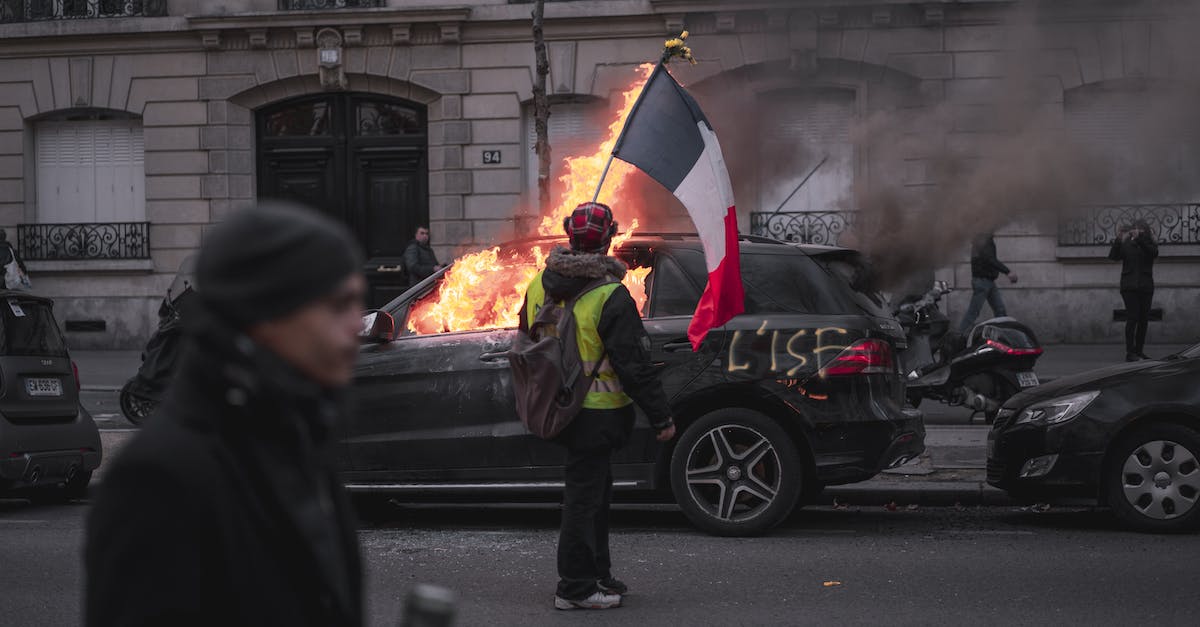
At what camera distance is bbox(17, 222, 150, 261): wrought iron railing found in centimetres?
2116

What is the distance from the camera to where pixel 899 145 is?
1220 centimetres

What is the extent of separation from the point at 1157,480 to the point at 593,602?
347 centimetres

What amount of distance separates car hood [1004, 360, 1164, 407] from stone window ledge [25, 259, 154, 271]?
1537cm

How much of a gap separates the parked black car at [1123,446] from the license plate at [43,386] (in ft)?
20.1

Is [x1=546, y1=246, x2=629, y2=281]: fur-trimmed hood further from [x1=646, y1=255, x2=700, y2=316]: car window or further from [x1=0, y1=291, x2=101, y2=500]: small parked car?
[x1=0, y1=291, x2=101, y2=500]: small parked car

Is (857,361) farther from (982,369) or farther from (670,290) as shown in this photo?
(982,369)

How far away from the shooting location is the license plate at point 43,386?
933cm

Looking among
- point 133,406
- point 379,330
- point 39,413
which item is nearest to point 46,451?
point 39,413

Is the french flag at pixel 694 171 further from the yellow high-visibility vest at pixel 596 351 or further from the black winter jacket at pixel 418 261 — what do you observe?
the black winter jacket at pixel 418 261

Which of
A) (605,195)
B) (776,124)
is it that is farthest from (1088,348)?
(605,195)

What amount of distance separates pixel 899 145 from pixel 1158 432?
4.90 meters

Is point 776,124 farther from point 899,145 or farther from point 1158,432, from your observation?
point 1158,432

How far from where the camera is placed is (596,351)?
6109mm

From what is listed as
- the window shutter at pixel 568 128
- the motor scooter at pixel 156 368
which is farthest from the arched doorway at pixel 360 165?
the motor scooter at pixel 156 368
